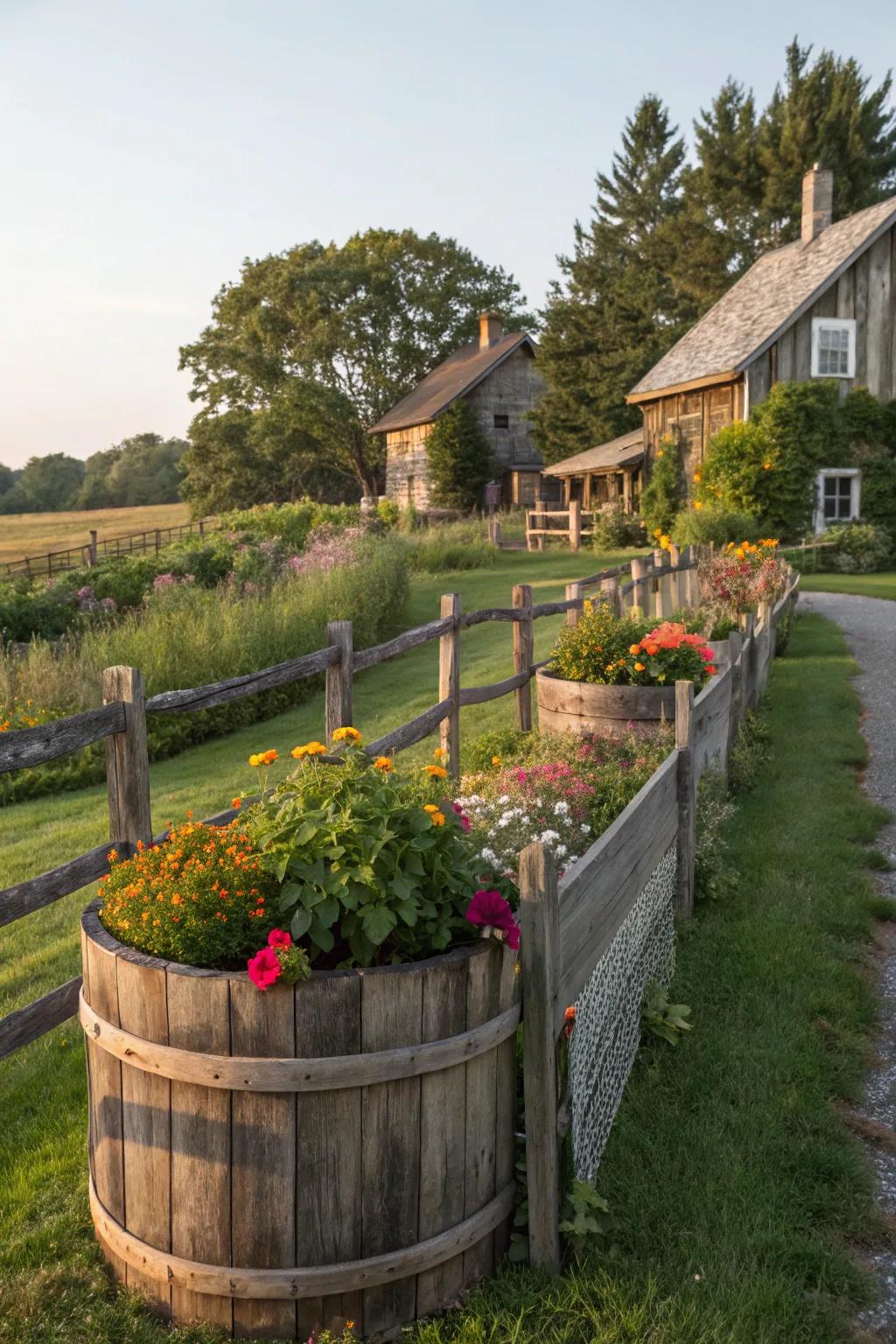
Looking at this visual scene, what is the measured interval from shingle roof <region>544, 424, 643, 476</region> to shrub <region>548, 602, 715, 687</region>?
24445 millimetres

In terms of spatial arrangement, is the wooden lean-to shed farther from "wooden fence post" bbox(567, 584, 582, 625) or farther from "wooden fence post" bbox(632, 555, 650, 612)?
"wooden fence post" bbox(567, 584, 582, 625)

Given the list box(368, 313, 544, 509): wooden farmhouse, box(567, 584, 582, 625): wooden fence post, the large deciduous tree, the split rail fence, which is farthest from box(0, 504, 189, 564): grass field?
the split rail fence

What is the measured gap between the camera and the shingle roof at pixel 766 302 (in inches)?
976

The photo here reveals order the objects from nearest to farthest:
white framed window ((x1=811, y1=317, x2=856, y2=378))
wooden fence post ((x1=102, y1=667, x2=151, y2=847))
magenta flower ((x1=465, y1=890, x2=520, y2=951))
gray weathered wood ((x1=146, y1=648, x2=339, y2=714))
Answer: magenta flower ((x1=465, y1=890, x2=520, y2=951)) → wooden fence post ((x1=102, y1=667, x2=151, y2=847)) → gray weathered wood ((x1=146, y1=648, x2=339, y2=714)) → white framed window ((x1=811, y1=317, x2=856, y2=378))

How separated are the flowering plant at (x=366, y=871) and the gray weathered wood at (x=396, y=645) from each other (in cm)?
248

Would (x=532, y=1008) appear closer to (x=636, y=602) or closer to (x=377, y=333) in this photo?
(x=636, y=602)

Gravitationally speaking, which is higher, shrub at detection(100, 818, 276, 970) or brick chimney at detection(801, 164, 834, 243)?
brick chimney at detection(801, 164, 834, 243)

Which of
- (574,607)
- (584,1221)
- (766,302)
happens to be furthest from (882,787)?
(766,302)

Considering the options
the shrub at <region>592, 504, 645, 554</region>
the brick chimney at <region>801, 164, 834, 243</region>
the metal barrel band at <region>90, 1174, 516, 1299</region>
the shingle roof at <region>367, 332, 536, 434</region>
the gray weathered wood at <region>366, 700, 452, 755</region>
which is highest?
the brick chimney at <region>801, 164, 834, 243</region>

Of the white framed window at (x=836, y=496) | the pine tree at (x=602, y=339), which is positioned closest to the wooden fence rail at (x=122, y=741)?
the white framed window at (x=836, y=496)

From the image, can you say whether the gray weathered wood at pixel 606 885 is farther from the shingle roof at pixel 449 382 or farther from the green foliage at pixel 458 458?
the shingle roof at pixel 449 382

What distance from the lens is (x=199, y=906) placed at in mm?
2629

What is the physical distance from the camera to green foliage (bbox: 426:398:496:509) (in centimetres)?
4100

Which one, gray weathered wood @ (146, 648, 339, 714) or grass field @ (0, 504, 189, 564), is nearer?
gray weathered wood @ (146, 648, 339, 714)
